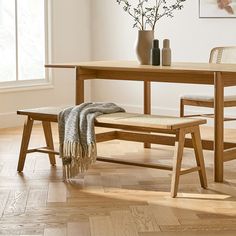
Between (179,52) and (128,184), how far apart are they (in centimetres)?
307

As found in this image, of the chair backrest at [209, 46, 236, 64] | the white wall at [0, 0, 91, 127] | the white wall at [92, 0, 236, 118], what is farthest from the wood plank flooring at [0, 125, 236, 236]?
the white wall at [0, 0, 91, 127]

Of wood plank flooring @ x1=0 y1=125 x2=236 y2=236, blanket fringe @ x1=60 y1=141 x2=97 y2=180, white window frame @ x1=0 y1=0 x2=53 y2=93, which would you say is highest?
white window frame @ x1=0 y1=0 x2=53 y2=93

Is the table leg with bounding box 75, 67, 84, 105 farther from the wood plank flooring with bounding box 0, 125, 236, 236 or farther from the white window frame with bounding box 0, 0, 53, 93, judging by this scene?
the white window frame with bounding box 0, 0, 53, 93

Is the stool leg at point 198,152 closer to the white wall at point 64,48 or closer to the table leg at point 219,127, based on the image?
the table leg at point 219,127

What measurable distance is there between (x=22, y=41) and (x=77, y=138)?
303 centimetres

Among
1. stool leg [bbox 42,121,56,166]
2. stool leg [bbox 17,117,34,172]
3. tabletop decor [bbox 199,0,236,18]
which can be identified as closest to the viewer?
stool leg [bbox 17,117,34,172]

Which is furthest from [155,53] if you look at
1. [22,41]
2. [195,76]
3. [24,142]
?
[22,41]

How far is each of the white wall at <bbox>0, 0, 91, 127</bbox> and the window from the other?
0.43 ft

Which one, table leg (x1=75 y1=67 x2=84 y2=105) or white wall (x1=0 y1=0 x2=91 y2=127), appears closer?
table leg (x1=75 y1=67 x2=84 y2=105)

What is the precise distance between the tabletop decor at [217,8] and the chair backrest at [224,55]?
31.6 inches

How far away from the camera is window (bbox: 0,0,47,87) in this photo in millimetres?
7086

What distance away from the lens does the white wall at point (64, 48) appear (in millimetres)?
7365

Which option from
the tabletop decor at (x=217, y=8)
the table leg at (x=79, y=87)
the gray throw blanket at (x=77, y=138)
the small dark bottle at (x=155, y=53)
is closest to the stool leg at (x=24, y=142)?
the gray throw blanket at (x=77, y=138)

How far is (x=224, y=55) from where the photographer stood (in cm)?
609
